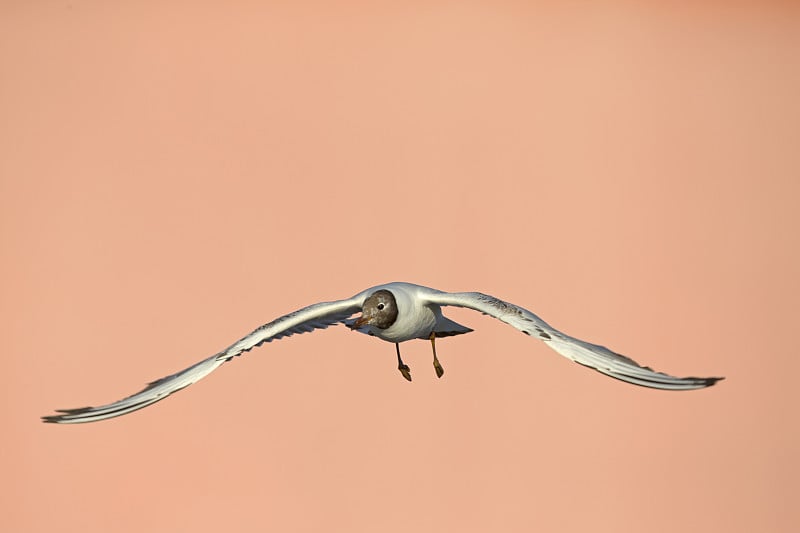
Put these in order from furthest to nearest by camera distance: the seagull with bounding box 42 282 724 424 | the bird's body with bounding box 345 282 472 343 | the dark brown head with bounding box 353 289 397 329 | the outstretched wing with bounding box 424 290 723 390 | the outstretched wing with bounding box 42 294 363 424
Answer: the bird's body with bounding box 345 282 472 343 < the dark brown head with bounding box 353 289 397 329 < the outstretched wing with bounding box 42 294 363 424 < the seagull with bounding box 42 282 724 424 < the outstretched wing with bounding box 424 290 723 390

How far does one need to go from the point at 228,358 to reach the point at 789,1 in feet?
71.4

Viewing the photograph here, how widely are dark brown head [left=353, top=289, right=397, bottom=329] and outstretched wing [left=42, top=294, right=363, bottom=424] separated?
1.25ft

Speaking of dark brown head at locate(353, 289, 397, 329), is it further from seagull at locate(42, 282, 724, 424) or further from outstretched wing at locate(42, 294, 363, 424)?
outstretched wing at locate(42, 294, 363, 424)

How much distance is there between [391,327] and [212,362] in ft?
5.12

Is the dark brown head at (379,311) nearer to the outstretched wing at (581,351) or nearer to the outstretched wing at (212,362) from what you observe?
the outstretched wing at (212,362)

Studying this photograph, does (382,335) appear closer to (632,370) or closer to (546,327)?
(546,327)

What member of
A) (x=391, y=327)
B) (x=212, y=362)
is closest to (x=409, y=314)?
(x=391, y=327)

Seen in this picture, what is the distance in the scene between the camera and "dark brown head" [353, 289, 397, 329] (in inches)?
438

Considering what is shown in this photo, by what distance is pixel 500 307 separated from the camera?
411 inches

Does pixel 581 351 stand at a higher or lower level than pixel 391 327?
lower

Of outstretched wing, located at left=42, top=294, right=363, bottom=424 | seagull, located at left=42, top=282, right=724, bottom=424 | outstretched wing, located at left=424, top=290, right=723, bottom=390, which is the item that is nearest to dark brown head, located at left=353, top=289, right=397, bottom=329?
seagull, located at left=42, top=282, right=724, bottom=424

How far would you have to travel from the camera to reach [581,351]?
9.69 m

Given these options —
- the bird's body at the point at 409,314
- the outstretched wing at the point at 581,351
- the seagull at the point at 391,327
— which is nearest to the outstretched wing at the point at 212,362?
the seagull at the point at 391,327

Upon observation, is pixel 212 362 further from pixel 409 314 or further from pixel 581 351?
pixel 581 351
